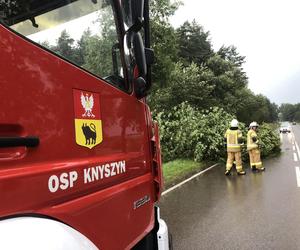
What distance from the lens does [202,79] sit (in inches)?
1214

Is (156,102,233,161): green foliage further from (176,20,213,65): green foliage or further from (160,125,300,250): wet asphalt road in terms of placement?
(176,20,213,65): green foliage

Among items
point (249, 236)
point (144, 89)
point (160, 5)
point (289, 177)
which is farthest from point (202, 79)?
point (144, 89)

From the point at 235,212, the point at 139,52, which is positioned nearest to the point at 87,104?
the point at 139,52

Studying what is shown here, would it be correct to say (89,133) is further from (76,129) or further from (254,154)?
(254,154)

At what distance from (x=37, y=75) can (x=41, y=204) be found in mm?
570

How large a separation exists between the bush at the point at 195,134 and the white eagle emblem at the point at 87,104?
52.7 ft

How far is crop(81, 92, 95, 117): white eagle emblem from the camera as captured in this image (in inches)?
97.2

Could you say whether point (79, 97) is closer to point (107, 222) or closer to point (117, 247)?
point (107, 222)

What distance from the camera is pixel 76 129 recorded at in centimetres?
A: 237

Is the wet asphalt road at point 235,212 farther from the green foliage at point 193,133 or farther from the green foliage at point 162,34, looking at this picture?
the green foliage at point 162,34

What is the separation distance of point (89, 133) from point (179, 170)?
1329 cm

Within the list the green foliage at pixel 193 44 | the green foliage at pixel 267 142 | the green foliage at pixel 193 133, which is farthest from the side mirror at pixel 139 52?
the green foliage at pixel 193 44

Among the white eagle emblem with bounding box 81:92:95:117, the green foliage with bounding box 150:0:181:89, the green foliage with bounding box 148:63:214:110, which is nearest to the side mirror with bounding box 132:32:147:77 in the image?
the white eagle emblem with bounding box 81:92:95:117

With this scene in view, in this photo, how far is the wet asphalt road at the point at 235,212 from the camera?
22.7 feet
